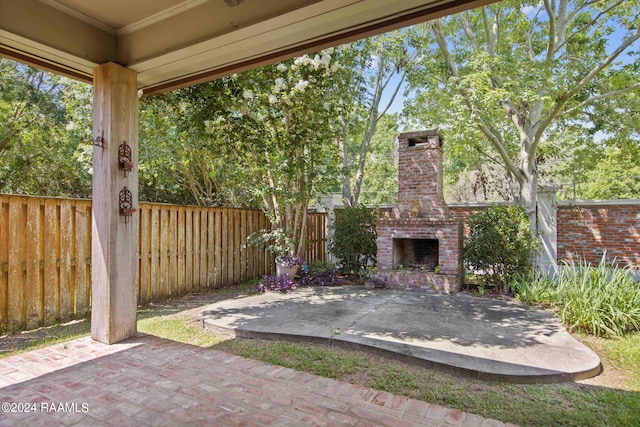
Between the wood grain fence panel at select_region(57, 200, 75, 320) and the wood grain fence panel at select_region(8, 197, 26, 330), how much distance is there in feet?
1.18

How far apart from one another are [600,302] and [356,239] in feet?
12.7

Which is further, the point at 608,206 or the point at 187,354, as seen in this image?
the point at 608,206

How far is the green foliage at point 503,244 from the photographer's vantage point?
17.9 feet

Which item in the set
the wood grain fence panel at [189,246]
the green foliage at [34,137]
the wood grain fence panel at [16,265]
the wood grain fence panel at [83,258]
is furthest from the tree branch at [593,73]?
the green foliage at [34,137]

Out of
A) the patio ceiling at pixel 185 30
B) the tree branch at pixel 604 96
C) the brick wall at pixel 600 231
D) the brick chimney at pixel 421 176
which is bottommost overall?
the brick wall at pixel 600 231

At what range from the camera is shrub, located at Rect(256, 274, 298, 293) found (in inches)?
228

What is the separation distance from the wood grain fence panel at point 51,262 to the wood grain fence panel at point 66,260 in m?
0.04

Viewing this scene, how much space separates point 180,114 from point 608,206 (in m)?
8.00

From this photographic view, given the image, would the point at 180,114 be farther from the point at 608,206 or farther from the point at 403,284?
the point at 608,206

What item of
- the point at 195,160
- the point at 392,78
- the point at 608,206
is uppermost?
the point at 392,78

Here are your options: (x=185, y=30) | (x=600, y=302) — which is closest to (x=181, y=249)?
(x=185, y=30)

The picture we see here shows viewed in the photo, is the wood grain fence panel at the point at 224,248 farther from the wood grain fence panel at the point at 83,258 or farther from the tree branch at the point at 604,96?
the tree branch at the point at 604,96

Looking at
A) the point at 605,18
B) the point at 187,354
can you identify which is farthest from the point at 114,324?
the point at 605,18

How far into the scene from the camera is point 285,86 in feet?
17.2
